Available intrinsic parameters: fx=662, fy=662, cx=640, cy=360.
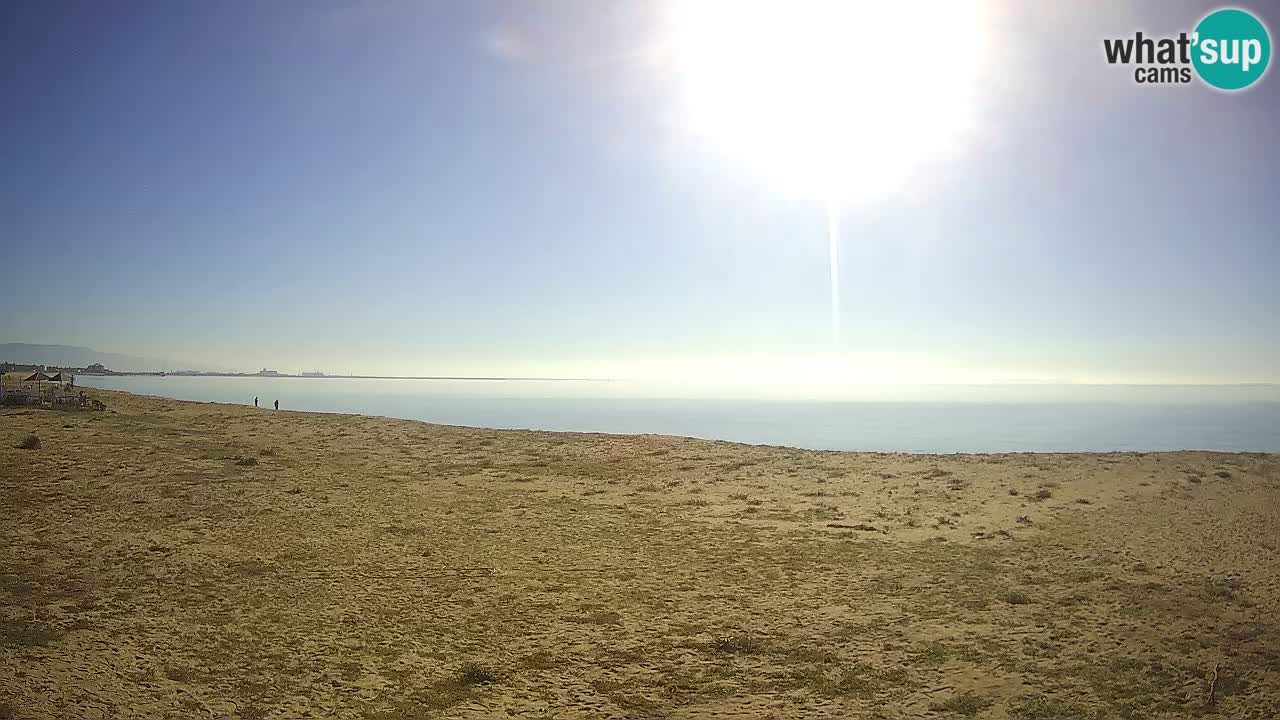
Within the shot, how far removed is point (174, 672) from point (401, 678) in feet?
10.8

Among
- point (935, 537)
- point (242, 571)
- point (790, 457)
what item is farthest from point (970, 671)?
point (790, 457)

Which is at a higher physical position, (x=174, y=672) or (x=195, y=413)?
(x=195, y=413)

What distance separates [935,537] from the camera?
17672 mm

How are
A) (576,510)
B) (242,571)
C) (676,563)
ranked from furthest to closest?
(576,510), (676,563), (242,571)

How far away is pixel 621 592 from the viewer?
1345 cm

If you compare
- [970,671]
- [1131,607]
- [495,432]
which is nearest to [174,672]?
[970,671]

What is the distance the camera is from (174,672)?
9656 mm

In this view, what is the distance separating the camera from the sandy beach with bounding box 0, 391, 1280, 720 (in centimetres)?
926

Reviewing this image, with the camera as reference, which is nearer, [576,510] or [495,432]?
[576,510]

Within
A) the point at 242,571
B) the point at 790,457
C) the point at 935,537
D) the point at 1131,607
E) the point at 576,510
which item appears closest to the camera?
the point at 1131,607

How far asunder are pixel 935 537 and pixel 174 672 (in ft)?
54.9

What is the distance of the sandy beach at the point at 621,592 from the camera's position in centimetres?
926

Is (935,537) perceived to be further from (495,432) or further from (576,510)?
(495,432)

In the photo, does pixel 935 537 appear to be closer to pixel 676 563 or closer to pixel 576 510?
pixel 676 563
